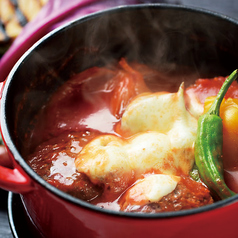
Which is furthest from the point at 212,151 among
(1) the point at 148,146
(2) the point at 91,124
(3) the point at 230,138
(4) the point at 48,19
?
(4) the point at 48,19

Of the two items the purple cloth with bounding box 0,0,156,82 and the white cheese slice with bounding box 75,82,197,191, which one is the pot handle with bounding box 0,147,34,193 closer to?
the white cheese slice with bounding box 75,82,197,191

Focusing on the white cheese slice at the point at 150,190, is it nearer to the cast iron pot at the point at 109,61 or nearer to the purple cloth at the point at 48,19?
the cast iron pot at the point at 109,61

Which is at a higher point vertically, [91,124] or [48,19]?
[48,19]

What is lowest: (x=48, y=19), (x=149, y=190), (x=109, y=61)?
(x=149, y=190)

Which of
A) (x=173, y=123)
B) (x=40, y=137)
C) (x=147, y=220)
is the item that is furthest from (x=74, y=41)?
(x=147, y=220)

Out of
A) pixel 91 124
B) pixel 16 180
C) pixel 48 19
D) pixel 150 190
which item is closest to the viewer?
pixel 16 180

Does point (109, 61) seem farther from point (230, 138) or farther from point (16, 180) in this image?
point (16, 180)
